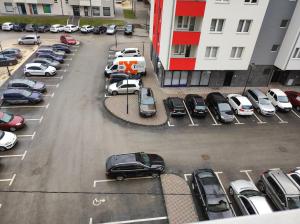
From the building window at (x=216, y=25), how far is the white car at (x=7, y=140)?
2303 centimetres

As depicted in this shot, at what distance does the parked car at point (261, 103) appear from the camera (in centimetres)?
2738

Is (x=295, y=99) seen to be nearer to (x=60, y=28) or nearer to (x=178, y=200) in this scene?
(x=178, y=200)

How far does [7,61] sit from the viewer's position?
35.8 m

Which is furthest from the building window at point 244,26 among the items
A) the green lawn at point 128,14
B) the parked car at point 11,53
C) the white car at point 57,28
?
the green lawn at point 128,14

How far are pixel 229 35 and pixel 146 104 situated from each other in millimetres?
12455

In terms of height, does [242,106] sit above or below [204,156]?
above

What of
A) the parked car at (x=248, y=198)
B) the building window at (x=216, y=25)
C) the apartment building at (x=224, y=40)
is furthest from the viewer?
the building window at (x=216, y=25)

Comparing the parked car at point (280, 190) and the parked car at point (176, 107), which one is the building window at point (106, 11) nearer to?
the parked car at point (176, 107)

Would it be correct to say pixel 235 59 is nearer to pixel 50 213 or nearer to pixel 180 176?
pixel 180 176

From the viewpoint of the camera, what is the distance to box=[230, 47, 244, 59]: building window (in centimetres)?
2938

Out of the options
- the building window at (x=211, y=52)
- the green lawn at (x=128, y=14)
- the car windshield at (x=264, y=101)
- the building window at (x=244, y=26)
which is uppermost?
the building window at (x=244, y=26)

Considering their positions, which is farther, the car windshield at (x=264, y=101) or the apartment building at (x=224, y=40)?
the car windshield at (x=264, y=101)

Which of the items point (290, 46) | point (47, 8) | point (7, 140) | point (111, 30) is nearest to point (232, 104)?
point (290, 46)

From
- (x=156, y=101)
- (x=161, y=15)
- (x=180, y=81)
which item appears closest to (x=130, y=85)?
(x=156, y=101)
